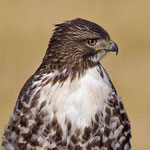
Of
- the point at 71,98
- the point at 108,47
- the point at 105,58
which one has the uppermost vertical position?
the point at 108,47

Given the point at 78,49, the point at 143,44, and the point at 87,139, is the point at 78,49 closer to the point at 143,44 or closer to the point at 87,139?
the point at 87,139

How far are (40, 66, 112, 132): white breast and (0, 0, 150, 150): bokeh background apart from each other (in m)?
5.19

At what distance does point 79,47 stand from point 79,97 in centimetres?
57

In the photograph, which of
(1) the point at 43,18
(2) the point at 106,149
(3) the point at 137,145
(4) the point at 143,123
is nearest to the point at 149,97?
(4) the point at 143,123

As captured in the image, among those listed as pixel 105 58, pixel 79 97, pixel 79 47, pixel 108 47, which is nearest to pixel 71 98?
pixel 79 97

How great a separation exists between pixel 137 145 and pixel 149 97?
187 centimetres

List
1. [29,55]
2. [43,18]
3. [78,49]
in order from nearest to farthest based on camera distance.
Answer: [78,49] < [29,55] < [43,18]

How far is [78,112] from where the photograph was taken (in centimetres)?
1039

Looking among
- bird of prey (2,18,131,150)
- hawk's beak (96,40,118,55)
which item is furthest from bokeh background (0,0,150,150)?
hawk's beak (96,40,118,55)

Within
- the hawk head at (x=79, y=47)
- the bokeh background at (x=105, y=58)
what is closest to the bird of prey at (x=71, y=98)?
the hawk head at (x=79, y=47)

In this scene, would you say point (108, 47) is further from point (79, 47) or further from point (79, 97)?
point (79, 97)

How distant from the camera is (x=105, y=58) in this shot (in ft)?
51.6

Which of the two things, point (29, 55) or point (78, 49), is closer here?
point (78, 49)

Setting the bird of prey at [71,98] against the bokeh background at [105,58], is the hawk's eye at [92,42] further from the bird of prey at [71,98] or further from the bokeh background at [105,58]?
the bokeh background at [105,58]
